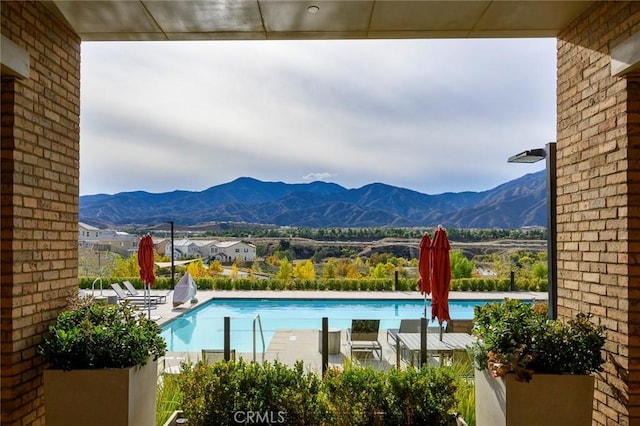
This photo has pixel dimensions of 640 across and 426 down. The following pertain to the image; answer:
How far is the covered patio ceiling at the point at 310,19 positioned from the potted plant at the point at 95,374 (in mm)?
2473

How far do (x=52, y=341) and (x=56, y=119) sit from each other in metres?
1.80

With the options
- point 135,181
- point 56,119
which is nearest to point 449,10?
point 56,119

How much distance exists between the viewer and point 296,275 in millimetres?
16141

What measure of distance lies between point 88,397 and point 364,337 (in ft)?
14.0

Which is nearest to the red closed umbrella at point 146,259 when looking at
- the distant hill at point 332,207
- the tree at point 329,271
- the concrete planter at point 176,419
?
the concrete planter at point 176,419

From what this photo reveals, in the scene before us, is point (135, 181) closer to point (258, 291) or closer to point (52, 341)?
point (258, 291)

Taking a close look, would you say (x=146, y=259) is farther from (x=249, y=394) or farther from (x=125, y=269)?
(x=249, y=394)

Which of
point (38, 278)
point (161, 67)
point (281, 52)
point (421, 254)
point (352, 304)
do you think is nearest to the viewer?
point (38, 278)

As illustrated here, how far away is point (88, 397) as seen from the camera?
2918 mm

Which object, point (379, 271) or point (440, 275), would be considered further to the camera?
point (379, 271)

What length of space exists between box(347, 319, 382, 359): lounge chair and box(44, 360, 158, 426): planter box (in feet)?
12.2

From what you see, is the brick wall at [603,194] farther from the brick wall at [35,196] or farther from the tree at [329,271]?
the tree at [329,271]

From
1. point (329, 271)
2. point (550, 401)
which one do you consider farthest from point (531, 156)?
point (329, 271)

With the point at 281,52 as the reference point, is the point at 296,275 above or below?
below
